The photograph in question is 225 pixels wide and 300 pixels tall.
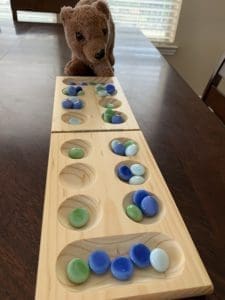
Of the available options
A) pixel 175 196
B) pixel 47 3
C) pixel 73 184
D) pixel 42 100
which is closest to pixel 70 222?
pixel 73 184

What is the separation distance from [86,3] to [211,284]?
0.82 meters

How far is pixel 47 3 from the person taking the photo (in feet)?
4.99

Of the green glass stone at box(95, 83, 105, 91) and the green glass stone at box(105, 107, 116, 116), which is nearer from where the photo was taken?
the green glass stone at box(105, 107, 116, 116)

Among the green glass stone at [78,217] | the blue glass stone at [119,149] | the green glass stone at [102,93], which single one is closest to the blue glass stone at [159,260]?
the green glass stone at [78,217]

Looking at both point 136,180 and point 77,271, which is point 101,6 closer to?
point 136,180

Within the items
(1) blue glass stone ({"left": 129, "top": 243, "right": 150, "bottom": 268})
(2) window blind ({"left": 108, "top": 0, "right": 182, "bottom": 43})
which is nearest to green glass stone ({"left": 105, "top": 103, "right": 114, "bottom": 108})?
(1) blue glass stone ({"left": 129, "top": 243, "right": 150, "bottom": 268})

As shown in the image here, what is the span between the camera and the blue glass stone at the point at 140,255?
34 cm

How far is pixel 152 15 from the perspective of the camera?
1.85m

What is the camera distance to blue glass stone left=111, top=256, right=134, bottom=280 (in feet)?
1.07

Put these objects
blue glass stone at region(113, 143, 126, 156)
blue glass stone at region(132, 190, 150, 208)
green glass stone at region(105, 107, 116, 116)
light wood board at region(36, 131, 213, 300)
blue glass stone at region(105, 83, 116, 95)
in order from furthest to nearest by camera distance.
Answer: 1. blue glass stone at region(105, 83, 116, 95)
2. green glass stone at region(105, 107, 116, 116)
3. blue glass stone at region(113, 143, 126, 156)
4. blue glass stone at region(132, 190, 150, 208)
5. light wood board at region(36, 131, 213, 300)

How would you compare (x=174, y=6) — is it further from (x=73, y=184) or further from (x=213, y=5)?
(x=73, y=184)

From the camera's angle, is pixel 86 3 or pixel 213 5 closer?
pixel 86 3

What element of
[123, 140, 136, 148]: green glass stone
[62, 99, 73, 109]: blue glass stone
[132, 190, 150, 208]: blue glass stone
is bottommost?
[62, 99, 73, 109]: blue glass stone

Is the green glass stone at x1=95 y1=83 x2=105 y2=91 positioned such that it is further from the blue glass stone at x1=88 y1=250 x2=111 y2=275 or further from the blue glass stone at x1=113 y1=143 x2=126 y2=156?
the blue glass stone at x1=88 y1=250 x2=111 y2=275
